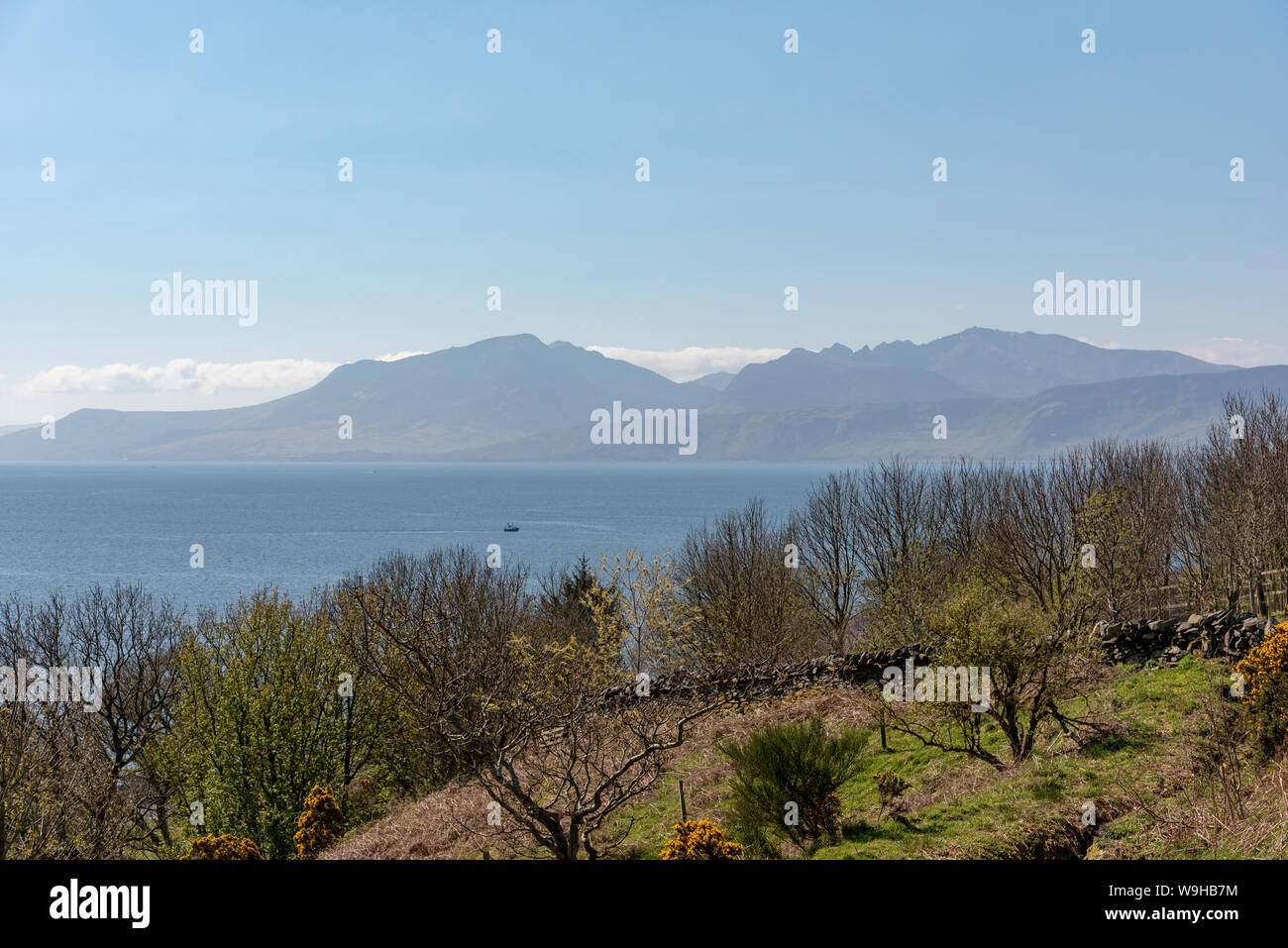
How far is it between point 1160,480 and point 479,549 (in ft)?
332

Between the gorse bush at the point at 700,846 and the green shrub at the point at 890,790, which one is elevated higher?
the gorse bush at the point at 700,846

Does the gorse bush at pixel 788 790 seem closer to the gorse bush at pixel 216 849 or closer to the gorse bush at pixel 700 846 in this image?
the gorse bush at pixel 700 846

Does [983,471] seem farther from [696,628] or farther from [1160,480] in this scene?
[696,628]

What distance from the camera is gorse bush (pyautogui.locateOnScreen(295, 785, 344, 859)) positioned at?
20.0m

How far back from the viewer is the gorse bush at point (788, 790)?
41.7ft

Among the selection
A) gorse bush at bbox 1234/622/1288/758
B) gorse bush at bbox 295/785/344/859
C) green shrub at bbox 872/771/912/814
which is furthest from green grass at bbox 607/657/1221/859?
gorse bush at bbox 295/785/344/859

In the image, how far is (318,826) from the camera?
66.9 ft

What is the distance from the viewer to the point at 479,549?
125125mm

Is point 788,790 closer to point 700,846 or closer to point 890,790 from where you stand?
point 890,790

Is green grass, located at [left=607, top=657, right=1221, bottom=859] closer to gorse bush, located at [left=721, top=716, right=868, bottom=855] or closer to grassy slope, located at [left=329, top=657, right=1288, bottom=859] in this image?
grassy slope, located at [left=329, top=657, right=1288, bottom=859]

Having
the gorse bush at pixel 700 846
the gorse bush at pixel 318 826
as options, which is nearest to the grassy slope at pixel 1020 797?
the gorse bush at pixel 318 826

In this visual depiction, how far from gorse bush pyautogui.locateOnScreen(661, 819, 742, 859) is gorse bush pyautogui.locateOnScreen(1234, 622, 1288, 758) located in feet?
22.7

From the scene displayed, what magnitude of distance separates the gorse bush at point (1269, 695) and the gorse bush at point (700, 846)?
22.7 ft
